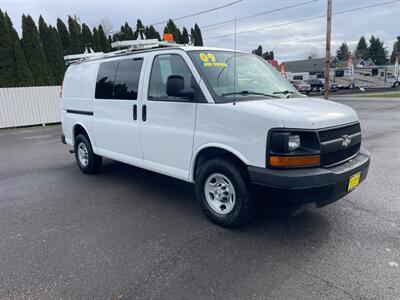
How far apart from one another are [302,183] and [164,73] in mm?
2359

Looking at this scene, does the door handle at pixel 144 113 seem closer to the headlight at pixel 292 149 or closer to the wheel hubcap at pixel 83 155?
the headlight at pixel 292 149

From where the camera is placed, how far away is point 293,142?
3262mm

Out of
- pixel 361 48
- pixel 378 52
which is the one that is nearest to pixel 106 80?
pixel 378 52

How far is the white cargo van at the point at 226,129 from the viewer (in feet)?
10.8

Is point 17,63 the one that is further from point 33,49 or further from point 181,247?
point 181,247

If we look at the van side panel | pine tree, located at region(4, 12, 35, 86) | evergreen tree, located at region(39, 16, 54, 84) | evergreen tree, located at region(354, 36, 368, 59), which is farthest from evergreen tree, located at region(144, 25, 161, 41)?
evergreen tree, located at region(354, 36, 368, 59)

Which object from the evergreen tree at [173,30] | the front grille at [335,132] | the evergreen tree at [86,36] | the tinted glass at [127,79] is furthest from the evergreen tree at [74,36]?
the front grille at [335,132]

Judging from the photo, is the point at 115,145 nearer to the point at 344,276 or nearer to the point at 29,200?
the point at 29,200

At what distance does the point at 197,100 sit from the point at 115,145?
2.09 meters

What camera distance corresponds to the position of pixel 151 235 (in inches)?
150

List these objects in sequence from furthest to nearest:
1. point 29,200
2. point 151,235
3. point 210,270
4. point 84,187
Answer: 1. point 84,187
2. point 29,200
3. point 151,235
4. point 210,270

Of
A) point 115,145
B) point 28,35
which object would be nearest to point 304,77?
point 28,35

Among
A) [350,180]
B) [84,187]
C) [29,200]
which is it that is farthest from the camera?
[84,187]

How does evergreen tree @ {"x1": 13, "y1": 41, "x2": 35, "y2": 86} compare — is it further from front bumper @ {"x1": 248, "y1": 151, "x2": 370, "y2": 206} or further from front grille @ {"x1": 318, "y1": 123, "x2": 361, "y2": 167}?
front grille @ {"x1": 318, "y1": 123, "x2": 361, "y2": 167}
